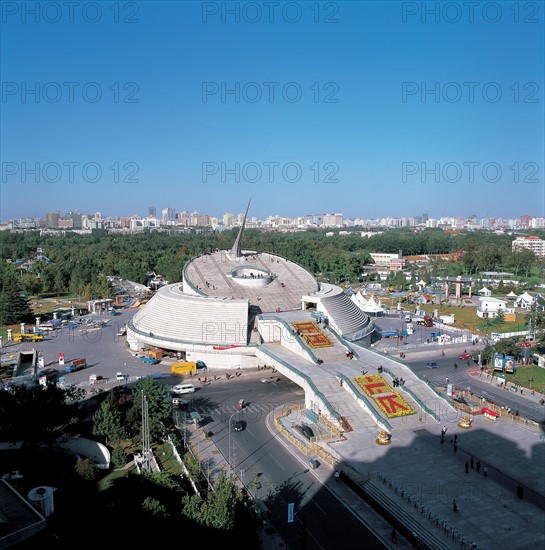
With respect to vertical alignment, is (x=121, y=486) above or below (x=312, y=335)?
below

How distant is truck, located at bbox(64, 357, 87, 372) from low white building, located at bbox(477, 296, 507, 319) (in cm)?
4033

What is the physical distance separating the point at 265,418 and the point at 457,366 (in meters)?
17.0

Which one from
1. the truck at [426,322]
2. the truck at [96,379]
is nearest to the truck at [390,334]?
the truck at [426,322]

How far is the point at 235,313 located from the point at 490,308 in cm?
3305

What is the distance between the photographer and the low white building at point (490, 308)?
181 ft

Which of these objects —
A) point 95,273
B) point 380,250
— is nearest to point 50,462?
point 95,273

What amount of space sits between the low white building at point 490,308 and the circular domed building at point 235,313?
1977cm

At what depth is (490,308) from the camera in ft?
186

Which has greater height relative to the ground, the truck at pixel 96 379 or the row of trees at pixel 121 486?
the row of trees at pixel 121 486

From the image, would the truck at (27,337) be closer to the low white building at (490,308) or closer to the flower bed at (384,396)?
the flower bed at (384,396)

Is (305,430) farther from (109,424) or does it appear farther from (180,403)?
(109,424)

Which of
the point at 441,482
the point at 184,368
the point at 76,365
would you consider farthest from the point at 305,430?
the point at 76,365

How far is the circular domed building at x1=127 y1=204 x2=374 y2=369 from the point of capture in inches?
1401

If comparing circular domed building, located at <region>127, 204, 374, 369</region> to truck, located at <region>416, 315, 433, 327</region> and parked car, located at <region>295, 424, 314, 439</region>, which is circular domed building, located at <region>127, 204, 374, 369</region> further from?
truck, located at <region>416, 315, 433, 327</region>
